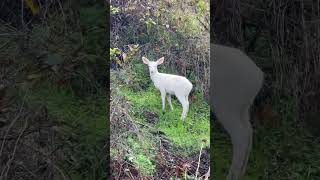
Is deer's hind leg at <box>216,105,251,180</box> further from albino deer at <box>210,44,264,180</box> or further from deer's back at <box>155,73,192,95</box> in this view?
deer's back at <box>155,73,192,95</box>

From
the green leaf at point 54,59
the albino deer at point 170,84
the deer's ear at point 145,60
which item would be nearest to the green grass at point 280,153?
the albino deer at point 170,84

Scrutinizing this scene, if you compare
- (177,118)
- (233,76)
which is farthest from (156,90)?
(233,76)

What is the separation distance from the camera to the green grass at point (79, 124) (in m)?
3.93

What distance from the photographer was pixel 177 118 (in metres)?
3.74

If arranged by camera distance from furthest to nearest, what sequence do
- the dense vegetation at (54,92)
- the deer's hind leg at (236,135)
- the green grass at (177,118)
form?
1. the dense vegetation at (54,92)
2. the deer's hind leg at (236,135)
3. the green grass at (177,118)

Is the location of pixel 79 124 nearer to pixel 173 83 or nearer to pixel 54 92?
pixel 54 92

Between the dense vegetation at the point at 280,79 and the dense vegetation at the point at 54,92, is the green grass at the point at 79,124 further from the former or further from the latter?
the dense vegetation at the point at 280,79

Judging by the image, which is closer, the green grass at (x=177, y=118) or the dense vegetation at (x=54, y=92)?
the green grass at (x=177, y=118)

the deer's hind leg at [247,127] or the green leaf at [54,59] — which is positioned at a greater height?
the green leaf at [54,59]

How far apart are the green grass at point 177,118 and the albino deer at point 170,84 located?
0.03m

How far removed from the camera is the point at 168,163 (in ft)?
12.4

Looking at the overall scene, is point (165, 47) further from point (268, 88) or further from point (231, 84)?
point (268, 88)

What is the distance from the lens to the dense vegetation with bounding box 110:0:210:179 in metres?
3.68

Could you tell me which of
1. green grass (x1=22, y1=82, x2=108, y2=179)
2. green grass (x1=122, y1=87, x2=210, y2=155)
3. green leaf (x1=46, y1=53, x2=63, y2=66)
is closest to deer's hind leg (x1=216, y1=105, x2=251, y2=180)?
green grass (x1=122, y1=87, x2=210, y2=155)
